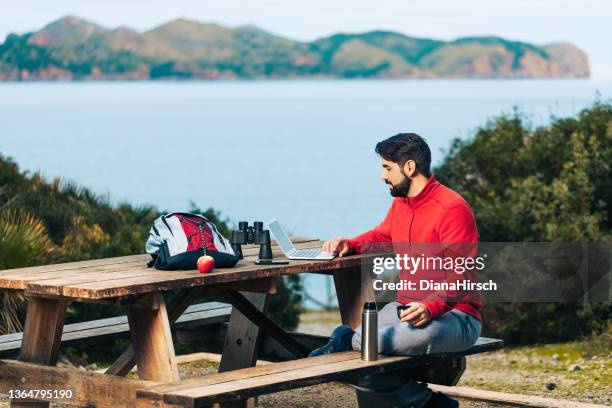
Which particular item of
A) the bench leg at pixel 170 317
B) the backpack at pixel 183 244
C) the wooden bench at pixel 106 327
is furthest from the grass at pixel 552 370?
the backpack at pixel 183 244

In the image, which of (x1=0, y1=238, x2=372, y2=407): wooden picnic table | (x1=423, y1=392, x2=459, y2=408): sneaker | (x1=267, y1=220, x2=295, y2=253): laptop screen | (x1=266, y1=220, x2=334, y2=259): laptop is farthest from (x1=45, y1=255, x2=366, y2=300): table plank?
(x1=423, y1=392, x2=459, y2=408): sneaker

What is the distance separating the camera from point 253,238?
20.6 ft

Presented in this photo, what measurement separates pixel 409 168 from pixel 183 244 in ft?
3.78

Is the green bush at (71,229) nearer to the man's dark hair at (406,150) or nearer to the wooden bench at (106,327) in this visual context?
the wooden bench at (106,327)

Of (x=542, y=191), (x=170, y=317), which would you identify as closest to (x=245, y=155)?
(x=542, y=191)

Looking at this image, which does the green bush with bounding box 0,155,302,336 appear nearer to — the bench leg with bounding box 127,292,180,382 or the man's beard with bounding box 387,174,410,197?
the bench leg with bounding box 127,292,180,382

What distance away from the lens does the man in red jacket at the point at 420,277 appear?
5.67 m

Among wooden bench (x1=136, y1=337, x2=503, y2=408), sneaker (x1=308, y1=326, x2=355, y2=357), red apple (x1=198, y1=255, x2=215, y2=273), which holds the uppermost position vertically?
red apple (x1=198, y1=255, x2=215, y2=273)

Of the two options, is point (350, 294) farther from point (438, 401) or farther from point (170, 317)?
point (170, 317)

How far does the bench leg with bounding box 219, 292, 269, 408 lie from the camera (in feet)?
22.9

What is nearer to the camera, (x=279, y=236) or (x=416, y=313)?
(x=416, y=313)

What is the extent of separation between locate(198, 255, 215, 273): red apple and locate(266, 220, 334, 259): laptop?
71 centimetres

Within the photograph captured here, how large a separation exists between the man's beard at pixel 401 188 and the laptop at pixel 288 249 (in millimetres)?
561

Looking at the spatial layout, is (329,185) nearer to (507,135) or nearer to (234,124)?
(507,135)
